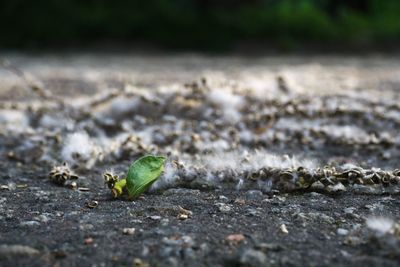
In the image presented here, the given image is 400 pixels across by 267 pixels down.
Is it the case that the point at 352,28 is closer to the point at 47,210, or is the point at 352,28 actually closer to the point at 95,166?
the point at 95,166

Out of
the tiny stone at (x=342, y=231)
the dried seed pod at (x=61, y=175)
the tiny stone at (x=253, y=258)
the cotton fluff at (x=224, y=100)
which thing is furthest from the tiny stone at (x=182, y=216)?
the cotton fluff at (x=224, y=100)

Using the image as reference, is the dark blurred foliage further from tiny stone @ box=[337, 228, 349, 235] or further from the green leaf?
tiny stone @ box=[337, 228, 349, 235]

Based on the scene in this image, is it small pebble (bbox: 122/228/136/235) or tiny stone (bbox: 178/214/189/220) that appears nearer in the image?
small pebble (bbox: 122/228/136/235)

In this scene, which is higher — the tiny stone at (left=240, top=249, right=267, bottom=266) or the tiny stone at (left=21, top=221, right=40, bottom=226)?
the tiny stone at (left=240, top=249, right=267, bottom=266)

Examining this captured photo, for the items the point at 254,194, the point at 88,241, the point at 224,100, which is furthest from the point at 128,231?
the point at 224,100

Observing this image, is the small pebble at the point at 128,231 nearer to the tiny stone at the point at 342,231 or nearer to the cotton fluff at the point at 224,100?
the tiny stone at the point at 342,231

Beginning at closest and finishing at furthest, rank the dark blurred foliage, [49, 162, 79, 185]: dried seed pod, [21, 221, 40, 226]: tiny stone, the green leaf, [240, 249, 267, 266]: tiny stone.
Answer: [240, 249, 267, 266]: tiny stone → [21, 221, 40, 226]: tiny stone → the green leaf → [49, 162, 79, 185]: dried seed pod → the dark blurred foliage

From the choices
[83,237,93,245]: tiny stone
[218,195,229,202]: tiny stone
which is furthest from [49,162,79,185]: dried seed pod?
[83,237,93,245]: tiny stone

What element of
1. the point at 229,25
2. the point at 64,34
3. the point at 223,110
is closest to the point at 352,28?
the point at 229,25
